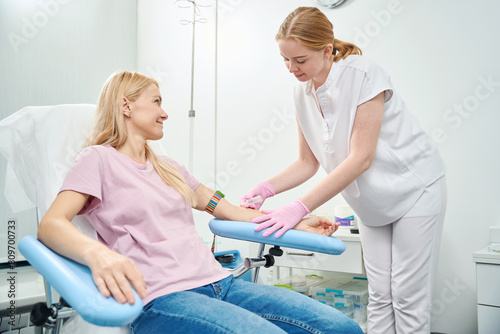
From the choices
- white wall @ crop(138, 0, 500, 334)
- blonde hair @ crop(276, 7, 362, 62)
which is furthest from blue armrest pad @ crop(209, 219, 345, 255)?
white wall @ crop(138, 0, 500, 334)

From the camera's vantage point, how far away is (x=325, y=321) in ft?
3.00

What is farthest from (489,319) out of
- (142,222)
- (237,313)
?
(142,222)

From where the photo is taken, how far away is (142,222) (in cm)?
102

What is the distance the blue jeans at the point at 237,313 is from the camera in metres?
0.80

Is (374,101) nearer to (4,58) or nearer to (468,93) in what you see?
(468,93)

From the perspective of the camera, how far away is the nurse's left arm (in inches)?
48.5

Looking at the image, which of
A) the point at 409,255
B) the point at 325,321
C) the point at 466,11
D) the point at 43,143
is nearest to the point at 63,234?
the point at 43,143

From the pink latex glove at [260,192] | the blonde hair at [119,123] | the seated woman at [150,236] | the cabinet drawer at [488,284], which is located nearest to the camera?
the seated woman at [150,236]

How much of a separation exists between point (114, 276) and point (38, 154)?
63 centimetres

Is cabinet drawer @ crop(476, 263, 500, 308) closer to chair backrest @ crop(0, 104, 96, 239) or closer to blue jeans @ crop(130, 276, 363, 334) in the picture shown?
blue jeans @ crop(130, 276, 363, 334)

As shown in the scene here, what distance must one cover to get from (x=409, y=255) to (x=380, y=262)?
0.37 feet

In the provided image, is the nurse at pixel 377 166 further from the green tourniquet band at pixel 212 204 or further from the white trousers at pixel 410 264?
the green tourniquet band at pixel 212 204

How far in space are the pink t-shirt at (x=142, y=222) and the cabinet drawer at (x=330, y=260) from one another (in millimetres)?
960

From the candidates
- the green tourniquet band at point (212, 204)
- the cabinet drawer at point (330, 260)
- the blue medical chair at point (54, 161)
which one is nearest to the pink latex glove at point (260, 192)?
the green tourniquet band at point (212, 204)
